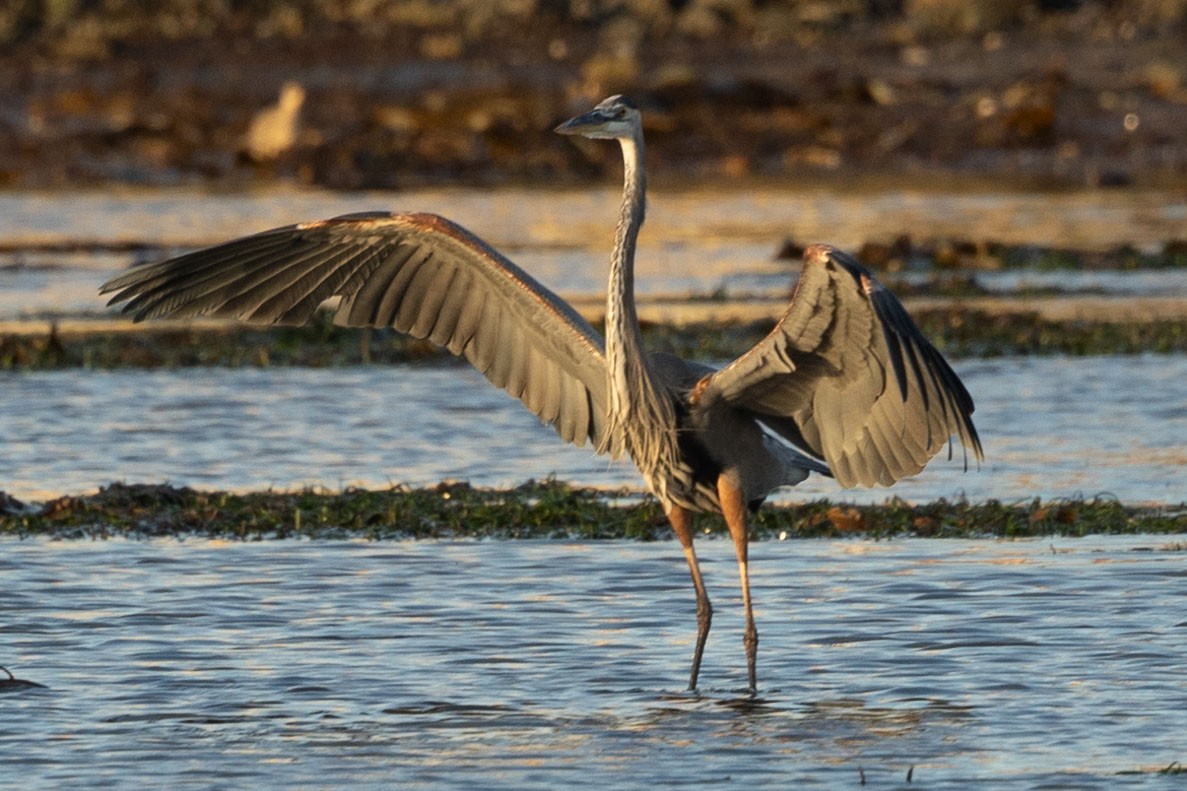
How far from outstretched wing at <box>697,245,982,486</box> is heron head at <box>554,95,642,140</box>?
878mm

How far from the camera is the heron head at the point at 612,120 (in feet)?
27.1

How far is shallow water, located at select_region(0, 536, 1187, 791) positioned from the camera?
7.37 metres

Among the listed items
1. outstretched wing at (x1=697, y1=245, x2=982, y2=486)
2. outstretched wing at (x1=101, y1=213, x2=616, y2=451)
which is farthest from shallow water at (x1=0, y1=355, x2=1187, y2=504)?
outstretched wing at (x1=697, y1=245, x2=982, y2=486)

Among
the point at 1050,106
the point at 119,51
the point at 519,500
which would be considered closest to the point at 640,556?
the point at 519,500

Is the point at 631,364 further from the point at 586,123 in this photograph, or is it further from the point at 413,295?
the point at 413,295

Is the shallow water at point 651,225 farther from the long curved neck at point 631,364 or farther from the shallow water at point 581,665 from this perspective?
the long curved neck at point 631,364

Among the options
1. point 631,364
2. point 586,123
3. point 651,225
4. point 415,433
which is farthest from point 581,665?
point 651,225

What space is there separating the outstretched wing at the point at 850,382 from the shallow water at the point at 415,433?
3.32 m

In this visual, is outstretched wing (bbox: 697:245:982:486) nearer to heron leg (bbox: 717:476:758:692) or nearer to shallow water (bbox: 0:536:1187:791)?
heron leg (bbox: 717:476:758:692)

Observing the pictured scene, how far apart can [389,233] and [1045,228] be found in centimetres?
1738

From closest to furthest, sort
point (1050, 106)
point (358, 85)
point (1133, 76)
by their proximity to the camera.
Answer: point (1050, 106)
point (1133, 76)
point (358, 85)

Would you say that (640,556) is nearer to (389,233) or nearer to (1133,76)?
(389,233)

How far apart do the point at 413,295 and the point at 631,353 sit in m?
1.12

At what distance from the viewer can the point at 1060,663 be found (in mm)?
8523
